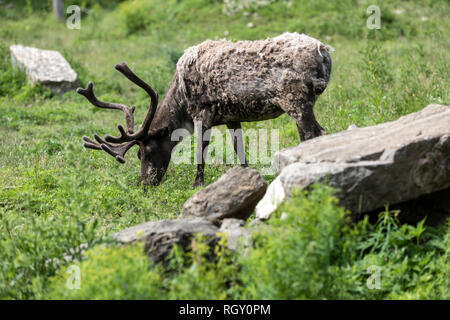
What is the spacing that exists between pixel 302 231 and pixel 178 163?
485 centimetres

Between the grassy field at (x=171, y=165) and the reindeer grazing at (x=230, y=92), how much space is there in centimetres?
53

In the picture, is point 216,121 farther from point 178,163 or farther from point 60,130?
point 60,130

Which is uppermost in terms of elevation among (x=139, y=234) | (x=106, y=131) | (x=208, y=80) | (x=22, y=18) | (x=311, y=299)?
(x=22, y=18)

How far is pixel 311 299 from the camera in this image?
156 inches

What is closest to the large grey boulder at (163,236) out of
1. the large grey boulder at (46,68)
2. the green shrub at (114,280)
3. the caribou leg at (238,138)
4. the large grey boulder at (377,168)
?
the green shrub at (114,280)

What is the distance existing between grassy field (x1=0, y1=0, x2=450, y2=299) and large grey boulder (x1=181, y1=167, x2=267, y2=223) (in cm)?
59

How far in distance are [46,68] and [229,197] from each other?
941 centimetres

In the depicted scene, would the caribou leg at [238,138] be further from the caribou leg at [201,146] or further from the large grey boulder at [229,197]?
the large grey boulder at [229,197]

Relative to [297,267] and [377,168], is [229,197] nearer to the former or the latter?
[377,168]

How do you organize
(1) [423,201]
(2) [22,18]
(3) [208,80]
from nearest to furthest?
(1) [423,201], (3) [208,80], (2) [22,18]

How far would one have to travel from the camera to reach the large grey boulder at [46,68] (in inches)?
511

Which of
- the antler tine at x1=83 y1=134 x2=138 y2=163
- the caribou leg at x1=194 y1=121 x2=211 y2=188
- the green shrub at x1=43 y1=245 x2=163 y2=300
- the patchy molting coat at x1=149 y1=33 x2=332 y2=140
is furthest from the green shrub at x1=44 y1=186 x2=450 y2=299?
the antler tine at x1=83 y1=134 x2=138 y2=163

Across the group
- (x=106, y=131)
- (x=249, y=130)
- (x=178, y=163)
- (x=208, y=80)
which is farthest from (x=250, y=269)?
(x=106, y=131)

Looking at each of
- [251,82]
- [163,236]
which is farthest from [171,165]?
[163,236]
